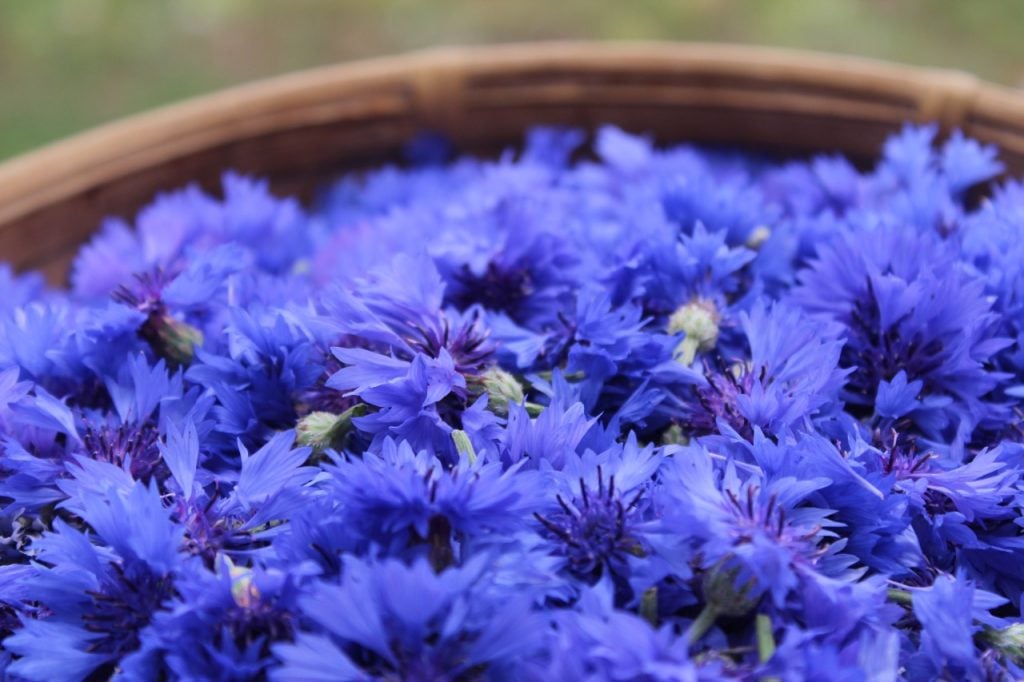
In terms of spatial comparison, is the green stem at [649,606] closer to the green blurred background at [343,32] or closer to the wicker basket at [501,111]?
the wicker basket at [501,111]

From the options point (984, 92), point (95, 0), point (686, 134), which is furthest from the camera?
point (95, 0)

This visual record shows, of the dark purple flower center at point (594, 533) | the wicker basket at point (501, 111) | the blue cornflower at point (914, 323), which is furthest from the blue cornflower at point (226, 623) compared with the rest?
the wicker basket at point (501, 111)

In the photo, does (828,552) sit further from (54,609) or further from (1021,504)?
(54,609)

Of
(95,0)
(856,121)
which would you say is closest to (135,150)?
(856,121)

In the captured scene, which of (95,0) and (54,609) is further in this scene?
(95,0)

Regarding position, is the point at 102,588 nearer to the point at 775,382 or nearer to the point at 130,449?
the point at 130,449
